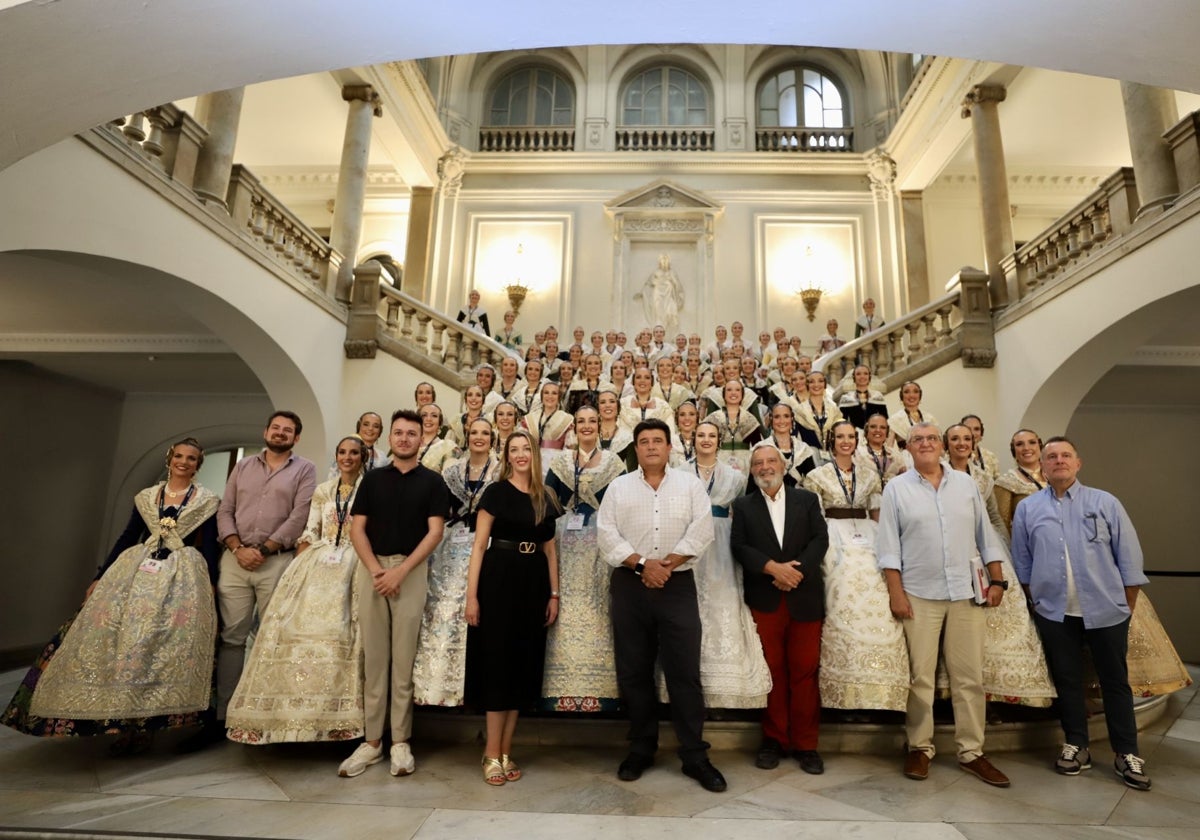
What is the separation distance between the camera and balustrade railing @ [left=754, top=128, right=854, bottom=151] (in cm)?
1269

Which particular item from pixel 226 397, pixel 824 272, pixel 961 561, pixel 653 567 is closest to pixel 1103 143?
pixel 824 272

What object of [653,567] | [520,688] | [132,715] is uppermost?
[653,567]

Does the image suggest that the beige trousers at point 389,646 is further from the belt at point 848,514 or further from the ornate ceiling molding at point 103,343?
the ornate ceiling molding at point 103,343

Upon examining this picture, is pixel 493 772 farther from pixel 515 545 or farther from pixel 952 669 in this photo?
pixel 952 669

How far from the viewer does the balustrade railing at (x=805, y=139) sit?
41.6ft

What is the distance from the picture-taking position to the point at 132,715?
298 centimetres

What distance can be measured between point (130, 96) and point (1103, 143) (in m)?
13.4

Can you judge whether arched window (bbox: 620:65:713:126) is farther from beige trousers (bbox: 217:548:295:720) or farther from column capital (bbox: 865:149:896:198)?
beige trousers (bbox: 217:548:295:720)

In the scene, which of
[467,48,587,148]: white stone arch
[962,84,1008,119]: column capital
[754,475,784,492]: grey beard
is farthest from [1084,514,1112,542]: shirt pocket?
[467,48,587,148]: white stone arch

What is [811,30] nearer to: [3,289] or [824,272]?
[3,289]

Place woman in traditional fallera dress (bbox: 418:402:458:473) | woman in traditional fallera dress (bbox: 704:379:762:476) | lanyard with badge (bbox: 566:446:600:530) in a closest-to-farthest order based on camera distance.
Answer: lanyard with badge (bbox: 566:446:600:530), woman in traditional fallera dress (bbox: 418:402:458:473), woman in traditional fallera dress (bbox: 704:379:762:476)

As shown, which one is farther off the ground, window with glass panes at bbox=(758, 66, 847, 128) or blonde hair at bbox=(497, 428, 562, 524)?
window with glass panes at bbox=(758, 66, 847, 128)

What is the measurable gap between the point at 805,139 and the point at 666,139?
8.60 feet

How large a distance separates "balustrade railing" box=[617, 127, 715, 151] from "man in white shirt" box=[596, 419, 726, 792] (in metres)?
11.1
